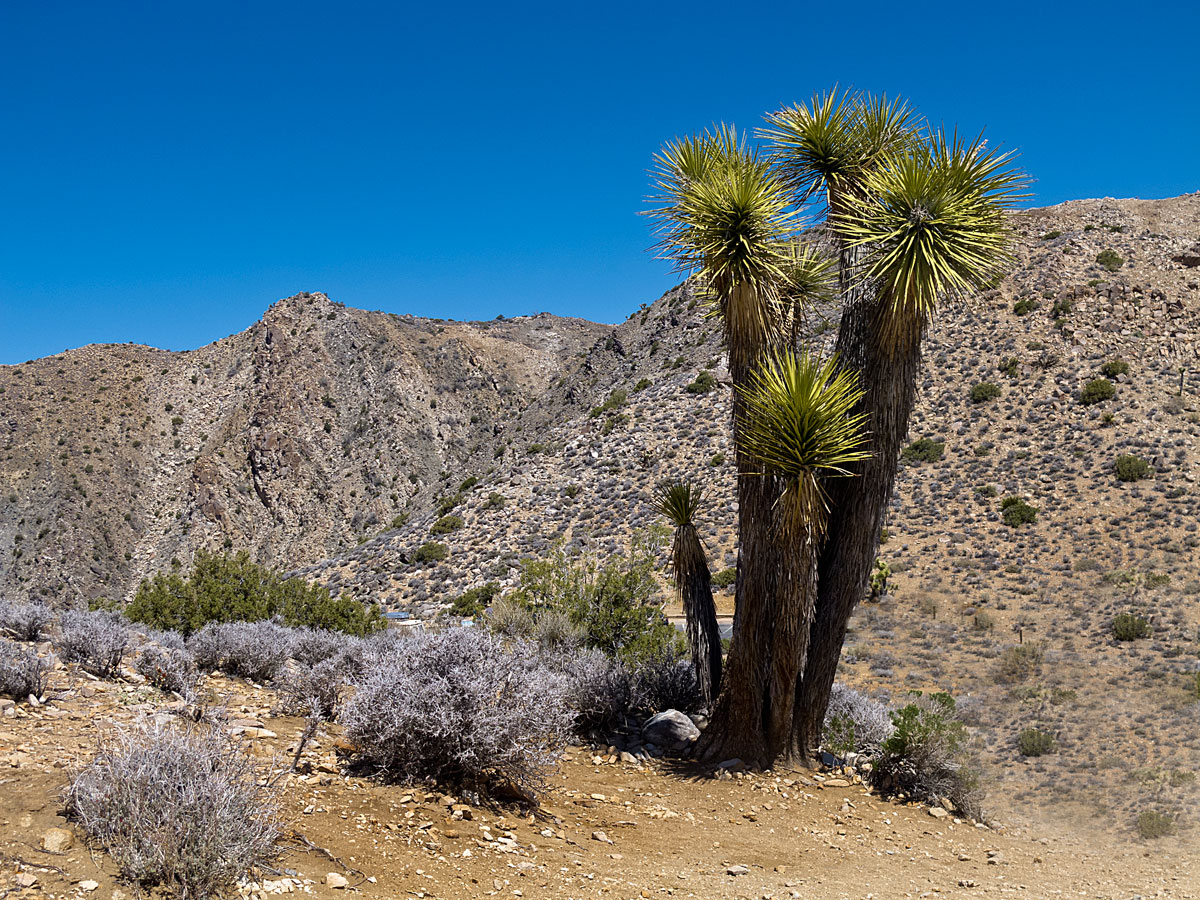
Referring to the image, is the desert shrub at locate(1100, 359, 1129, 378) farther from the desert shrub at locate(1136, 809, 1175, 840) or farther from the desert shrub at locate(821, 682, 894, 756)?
the desert shrub at locate(821, 682, 894, 756)

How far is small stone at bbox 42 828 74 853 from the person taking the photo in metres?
3.96

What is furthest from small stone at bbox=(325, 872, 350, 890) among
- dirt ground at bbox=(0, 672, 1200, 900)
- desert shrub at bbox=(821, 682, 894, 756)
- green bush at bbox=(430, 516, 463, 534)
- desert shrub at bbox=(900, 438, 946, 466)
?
green bush at bbox=(430, 516, 463, 534)

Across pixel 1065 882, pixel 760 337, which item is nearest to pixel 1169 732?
pixel 1065 882

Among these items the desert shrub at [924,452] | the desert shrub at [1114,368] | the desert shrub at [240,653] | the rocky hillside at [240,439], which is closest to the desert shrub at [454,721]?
the desert shrub at [240,653]

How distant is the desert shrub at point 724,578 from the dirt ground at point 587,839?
14.9m

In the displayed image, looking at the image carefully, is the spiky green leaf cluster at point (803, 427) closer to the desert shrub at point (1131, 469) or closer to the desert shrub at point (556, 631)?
the desert shrub at point (556, 631)

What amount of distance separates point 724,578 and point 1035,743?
11.9m

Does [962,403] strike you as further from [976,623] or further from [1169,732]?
[1169,732]

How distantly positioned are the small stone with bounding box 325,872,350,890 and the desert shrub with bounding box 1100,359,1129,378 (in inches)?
1271

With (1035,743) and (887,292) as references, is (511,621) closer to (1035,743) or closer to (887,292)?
(887,292)

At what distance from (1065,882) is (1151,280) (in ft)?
112

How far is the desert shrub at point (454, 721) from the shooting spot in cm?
592

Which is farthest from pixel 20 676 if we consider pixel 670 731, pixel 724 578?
pixel 724 578

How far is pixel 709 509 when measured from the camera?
2886 centimetres
